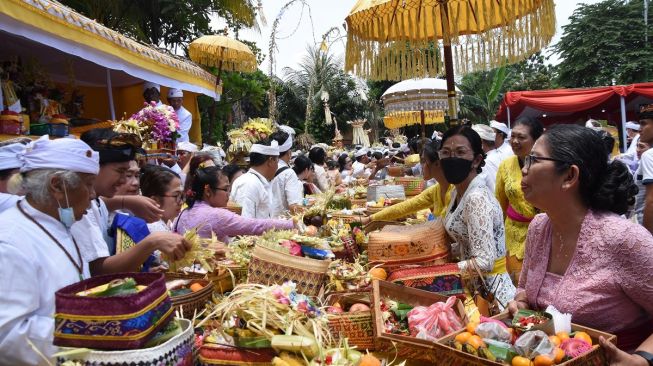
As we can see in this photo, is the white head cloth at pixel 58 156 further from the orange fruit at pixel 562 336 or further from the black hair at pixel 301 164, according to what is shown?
the black hair at pixel 301 164

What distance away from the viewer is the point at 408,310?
234 cm

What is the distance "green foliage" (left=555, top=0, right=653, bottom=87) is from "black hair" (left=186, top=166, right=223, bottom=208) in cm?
3033

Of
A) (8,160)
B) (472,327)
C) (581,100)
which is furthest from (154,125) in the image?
(581,100)

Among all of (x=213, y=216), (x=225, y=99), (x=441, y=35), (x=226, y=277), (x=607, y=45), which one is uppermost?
(x=607, y=45)

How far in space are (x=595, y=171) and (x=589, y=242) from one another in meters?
0.30

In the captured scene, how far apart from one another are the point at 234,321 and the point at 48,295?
711 millimetres

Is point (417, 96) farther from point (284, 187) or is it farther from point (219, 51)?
point (219, 51)

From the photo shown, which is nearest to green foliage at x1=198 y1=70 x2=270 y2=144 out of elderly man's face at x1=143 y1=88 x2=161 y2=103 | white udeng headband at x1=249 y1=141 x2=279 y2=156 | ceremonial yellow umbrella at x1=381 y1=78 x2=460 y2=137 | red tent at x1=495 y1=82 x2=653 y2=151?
elderly man's face at x1=143 y1=88 x2=161 y2=103

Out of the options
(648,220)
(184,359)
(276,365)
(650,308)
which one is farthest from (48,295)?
(648,220)

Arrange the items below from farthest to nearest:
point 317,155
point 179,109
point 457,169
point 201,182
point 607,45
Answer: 1. point 607,45
2. point 317,155
3. point 179,109
4. point 201,182
5. point 457,169

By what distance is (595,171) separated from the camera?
83.0 inches

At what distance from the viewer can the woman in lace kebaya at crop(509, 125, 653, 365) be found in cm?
197

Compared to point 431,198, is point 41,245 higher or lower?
higher

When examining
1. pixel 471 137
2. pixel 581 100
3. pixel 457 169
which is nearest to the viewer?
pixel 457 169
